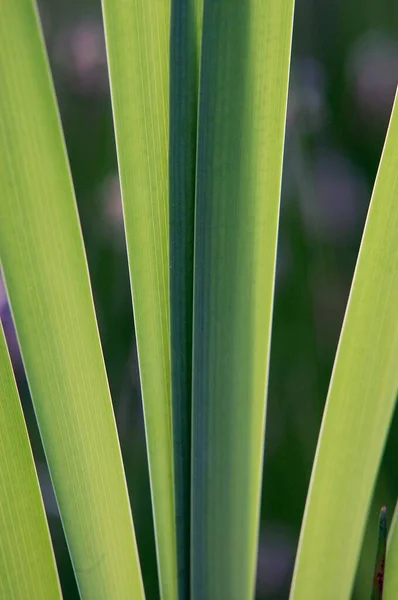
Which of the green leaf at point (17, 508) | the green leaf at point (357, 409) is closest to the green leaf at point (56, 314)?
the green leaf at point (17, 508)

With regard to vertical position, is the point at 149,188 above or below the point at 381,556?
above

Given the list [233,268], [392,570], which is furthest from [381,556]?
[233,268]

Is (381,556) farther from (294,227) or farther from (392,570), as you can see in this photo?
(294,227)

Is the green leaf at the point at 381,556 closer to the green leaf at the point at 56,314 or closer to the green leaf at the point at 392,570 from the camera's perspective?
the green leaf at the point at 392,570

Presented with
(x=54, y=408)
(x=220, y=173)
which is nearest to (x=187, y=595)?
(x=54, y=408)

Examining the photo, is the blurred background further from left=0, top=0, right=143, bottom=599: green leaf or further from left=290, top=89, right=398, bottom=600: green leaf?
left=0, top=0, right=143, bottom=599: green leaf

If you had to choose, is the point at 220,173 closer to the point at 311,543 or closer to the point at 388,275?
the point at 388,275
